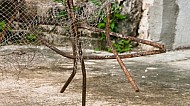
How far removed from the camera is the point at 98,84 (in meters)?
2.99

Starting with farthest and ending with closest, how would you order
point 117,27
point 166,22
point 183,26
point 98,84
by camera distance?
1. point 117,27
2. point 183,26
3. point 166,22
4. point 98,84

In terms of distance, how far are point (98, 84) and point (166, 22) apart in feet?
7.08

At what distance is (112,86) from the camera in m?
2.96

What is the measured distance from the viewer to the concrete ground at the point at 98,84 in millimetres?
2467

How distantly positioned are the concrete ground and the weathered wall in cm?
85

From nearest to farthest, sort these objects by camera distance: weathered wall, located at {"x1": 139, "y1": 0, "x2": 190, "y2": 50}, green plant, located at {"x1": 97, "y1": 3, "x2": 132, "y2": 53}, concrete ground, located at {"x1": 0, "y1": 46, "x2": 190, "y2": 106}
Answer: concrete ground, located at {"x1": 0, "y1": 46, "x2": 190, "y2": 106}, weathered wall, located at {"x1": 139, "y1": 0, "x2": 190, "y2": 50}, green plant, located at {"x1": 97, "y1": 3, "x2": 132, "y2": 53}

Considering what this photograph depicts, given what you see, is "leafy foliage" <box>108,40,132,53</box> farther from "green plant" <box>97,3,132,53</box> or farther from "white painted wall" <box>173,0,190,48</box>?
"white painted wall" <box>173,0,190,48</box>

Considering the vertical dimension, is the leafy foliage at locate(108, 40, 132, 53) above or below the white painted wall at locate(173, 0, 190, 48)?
below

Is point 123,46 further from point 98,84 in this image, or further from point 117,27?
point 98,84

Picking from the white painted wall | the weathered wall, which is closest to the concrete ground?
the weathered wall

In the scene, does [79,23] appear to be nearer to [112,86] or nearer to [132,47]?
[112,86]

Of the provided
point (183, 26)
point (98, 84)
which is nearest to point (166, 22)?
point (183, 26)

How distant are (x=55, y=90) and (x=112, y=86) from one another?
0.40 meters

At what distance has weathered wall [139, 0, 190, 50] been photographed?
4.92m
